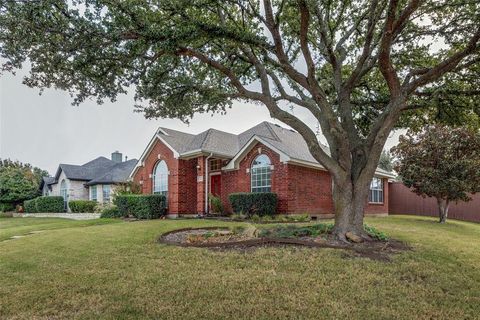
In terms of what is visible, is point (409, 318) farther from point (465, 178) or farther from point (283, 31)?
point (465, 178)

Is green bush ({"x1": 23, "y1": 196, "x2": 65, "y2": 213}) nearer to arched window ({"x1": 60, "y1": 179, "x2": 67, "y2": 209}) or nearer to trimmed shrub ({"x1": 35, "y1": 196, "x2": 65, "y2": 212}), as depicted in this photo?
trimmed shrub ({"x1": 35, "y1": 196, "x2": 65, "y2": 212})

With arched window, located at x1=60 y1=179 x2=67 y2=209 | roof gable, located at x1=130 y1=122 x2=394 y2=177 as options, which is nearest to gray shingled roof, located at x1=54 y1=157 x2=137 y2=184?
arched window, located at x1=60 y1=179 x2=67 y2=209

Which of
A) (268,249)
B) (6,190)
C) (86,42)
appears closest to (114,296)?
(268,249)

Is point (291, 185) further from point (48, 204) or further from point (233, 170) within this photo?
point (48, 204)

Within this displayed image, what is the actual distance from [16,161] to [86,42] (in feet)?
141

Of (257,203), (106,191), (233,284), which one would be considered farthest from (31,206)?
(233,284)

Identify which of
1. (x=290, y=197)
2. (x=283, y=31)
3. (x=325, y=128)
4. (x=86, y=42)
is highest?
(x=283, y=31)

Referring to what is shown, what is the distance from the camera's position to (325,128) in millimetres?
9336

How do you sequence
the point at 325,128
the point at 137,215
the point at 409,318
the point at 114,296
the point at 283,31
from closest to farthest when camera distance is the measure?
the point at 409,318 < the point at 114,296 < the point at 325,128 < the point at 283,31 < the point at 137,215

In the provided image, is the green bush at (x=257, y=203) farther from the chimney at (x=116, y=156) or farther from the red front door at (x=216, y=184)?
the chimney at (x=116, y=156)

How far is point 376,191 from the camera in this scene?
23.1 meters

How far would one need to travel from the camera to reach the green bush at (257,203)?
15.5 meters

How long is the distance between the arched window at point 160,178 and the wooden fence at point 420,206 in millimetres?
17847

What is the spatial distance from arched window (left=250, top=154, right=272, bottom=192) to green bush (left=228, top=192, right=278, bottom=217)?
96 cm
